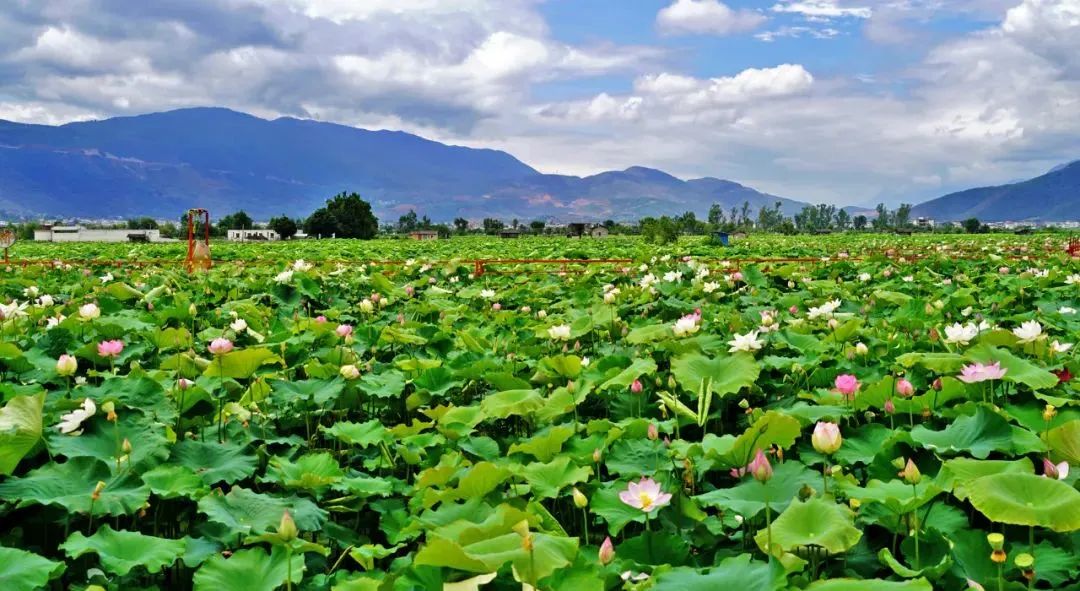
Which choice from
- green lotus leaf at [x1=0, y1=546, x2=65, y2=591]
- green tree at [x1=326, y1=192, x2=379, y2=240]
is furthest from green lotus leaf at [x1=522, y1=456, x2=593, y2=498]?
green tree at [x1=326, y1=192, x2=379, y2=240]

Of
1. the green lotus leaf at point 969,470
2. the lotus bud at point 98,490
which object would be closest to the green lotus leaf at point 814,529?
the green lotus leaf at point 969,470

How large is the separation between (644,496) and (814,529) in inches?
14.7

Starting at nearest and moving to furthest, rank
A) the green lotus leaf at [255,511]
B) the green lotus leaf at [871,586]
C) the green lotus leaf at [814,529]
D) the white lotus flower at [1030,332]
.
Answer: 1. the green lotus leaf at [871,586]
2. the green lotus leaf at [814,529]
3. the green lotus leaf at [255,511]
4. the white lotus flower at [1030,332]

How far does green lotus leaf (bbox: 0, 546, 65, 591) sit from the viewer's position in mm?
1565

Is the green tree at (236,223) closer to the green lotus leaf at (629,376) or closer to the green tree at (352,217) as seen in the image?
the green tree at (352,217)

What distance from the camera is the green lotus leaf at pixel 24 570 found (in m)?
1.57

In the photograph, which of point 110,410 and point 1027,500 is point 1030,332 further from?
point 110,410

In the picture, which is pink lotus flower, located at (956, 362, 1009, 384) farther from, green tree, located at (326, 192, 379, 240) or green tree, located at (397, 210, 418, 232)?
green tree, located at (397, 210, 418, 232)

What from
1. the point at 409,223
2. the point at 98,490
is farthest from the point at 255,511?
the point at 409,223

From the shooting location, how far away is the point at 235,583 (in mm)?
1702

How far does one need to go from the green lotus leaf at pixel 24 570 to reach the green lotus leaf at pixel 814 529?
1.45m

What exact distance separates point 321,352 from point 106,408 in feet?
5.12

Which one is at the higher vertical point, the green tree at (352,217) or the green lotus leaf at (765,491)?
the green tree at (352,217)

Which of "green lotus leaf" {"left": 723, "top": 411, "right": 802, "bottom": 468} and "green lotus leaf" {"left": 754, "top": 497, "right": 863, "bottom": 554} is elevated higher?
"green lotus leaf" {"left": 723, "top": 411, "right": 802, "bottom": 468}
